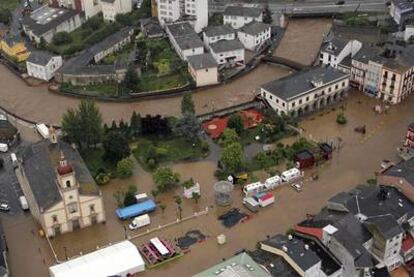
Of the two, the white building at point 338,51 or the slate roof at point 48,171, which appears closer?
the slate roof at point 48,171

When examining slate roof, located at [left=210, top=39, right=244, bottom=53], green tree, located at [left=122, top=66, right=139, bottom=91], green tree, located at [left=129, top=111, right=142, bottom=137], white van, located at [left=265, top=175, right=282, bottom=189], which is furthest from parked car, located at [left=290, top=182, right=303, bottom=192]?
slate roof, located at [left=210, top=39, right=244, bottom=53]

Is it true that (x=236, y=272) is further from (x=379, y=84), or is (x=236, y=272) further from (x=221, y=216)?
(x=379, y=84)

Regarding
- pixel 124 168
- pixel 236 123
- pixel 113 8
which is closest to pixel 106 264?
pixel 124 168

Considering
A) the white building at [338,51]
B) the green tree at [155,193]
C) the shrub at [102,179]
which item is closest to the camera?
the green tree at [155,193]

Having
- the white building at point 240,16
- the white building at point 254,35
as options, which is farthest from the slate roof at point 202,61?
the white building at point 240,16

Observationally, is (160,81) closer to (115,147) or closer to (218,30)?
(218,30)

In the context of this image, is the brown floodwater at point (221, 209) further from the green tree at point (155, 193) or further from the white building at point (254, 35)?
the white building at point (254, 35)

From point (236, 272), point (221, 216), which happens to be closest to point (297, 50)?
point (221, 216)
